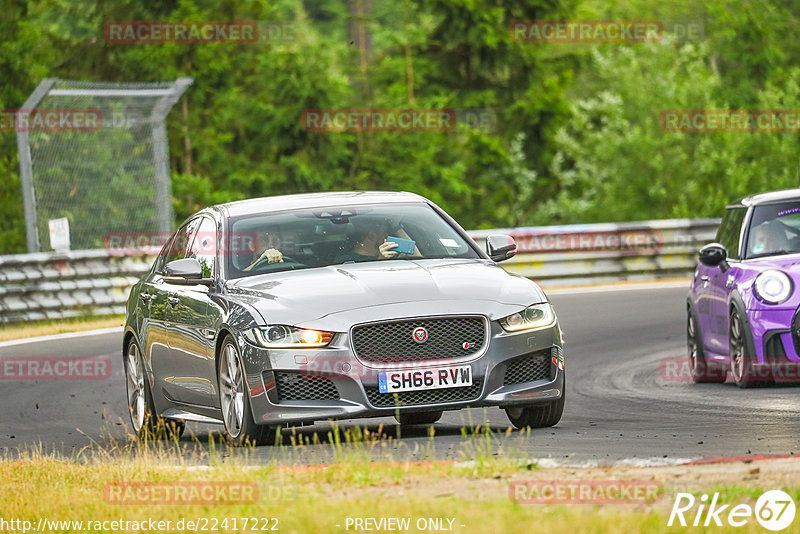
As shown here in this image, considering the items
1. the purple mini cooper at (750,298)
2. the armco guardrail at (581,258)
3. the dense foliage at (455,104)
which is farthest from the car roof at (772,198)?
the dense foliage at (455,104)

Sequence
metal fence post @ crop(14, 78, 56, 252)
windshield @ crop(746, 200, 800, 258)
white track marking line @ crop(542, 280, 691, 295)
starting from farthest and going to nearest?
white track marking line @ crop(542, 280, 691, 295)
metal fence post @ crop(14, 78, 56, 252)
windshield @ crop(746, 200, 800, 258)

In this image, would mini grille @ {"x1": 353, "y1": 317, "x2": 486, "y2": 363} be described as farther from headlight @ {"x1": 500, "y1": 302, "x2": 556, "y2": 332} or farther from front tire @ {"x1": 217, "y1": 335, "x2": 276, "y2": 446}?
front tire @ {"x1": 217, "y1": 335, "x2": 276, "y2": 446}

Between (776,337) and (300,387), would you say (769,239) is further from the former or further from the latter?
(300,387)

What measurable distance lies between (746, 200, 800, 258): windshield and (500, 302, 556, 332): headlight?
3335 mm

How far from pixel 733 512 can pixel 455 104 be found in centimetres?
4086

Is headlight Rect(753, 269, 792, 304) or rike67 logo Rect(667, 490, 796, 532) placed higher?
rike67 logo Rect(667, 490, 796, 532)

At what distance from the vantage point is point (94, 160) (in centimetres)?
2367

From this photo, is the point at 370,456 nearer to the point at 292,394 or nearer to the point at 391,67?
the point at 292,394

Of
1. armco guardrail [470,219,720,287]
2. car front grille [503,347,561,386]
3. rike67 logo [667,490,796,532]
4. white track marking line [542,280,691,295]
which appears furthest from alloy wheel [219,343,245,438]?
armco guardrail [470,219,720,287]

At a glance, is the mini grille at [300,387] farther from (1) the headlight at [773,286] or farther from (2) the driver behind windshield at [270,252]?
(1) the headlight at [773,286]

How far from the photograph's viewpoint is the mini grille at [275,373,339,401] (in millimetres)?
9211

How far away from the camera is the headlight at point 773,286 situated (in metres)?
11.7

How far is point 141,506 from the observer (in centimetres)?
716

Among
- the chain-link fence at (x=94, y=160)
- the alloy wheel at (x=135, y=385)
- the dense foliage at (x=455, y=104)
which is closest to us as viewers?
the alloy wheel at (x=135, y=385)
